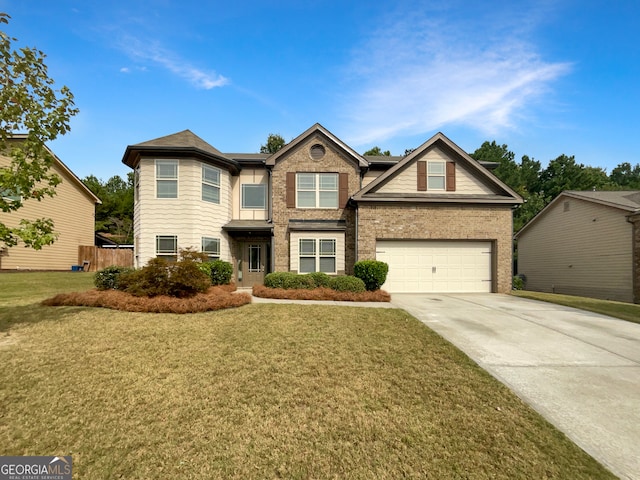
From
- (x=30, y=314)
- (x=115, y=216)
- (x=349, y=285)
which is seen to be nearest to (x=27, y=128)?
(x=30, y=314)

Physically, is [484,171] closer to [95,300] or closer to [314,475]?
[314,475]

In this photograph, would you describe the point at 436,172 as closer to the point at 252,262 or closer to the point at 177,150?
the point at 252,262

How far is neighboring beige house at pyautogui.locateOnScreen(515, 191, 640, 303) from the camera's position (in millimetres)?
16000

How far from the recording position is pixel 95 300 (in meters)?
9.08

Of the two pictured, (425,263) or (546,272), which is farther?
(546,272)

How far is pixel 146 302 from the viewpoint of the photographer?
8.79 meters

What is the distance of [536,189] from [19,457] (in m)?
57.4

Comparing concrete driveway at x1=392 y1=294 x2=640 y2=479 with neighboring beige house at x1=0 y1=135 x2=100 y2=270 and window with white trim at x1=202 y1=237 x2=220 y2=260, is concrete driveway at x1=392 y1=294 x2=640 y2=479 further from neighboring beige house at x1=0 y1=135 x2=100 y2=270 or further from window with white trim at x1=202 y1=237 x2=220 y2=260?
neighboring beige house at x1=0 y1=135 x2=100 y2=270

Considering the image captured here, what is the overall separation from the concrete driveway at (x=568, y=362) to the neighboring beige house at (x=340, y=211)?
4.42 metres

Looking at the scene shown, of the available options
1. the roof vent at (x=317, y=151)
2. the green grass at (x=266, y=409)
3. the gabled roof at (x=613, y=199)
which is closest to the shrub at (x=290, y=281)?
the green grass at (x=266, y=409)

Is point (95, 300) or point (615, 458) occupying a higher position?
point (95, 300)

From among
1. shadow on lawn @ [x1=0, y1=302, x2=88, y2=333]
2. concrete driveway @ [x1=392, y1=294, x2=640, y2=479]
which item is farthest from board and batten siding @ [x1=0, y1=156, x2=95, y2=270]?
concrete driveway @ [x1=392, y1=294, x2=640, y2=479]

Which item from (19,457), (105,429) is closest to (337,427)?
(105,429)

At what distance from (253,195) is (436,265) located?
9966 mm
